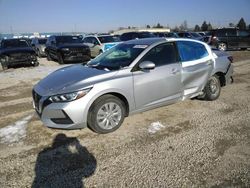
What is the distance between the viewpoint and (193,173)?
11.5ft

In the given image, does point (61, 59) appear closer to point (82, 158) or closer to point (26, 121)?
point (26, 121)

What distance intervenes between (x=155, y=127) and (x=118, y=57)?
1.63 meters

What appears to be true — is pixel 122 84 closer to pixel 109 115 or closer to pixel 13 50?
pixel 109 115

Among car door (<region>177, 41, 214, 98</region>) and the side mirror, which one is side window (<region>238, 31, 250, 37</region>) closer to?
car door (<region>177, 41, 214, 98</region>)

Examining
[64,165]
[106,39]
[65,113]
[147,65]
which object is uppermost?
[106,39]

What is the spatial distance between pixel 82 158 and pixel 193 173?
1594 mm

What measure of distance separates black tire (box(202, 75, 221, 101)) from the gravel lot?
509mm

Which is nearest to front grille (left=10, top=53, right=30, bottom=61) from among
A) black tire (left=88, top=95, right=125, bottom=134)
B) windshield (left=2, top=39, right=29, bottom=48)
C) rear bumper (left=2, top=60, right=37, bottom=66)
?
rear bumper (left=2, top=60, right=37, bottom=66)

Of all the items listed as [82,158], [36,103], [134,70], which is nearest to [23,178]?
[82,158]

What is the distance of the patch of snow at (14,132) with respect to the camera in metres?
4.70

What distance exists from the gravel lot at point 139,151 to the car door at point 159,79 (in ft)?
1.54

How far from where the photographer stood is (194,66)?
5.92 m

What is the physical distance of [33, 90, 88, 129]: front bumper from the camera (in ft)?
14.3

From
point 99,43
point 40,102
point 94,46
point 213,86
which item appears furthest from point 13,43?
point 213,86
